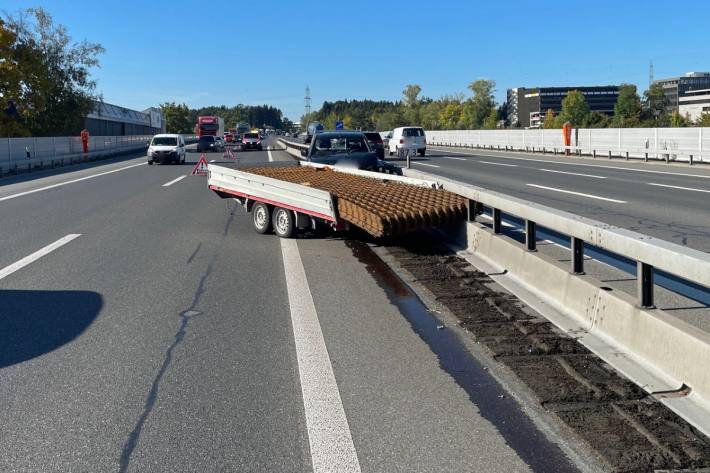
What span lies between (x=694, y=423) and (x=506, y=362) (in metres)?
1.67

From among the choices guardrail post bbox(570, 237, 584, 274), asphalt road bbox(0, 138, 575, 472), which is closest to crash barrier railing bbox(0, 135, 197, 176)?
asphalt road bbox(0, 138, 575, 472)

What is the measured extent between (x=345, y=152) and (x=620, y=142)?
2433cm

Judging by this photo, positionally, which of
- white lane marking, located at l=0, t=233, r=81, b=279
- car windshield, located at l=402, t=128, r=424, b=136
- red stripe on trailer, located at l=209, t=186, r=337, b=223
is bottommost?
white lane marking, located at l=0, t=233, r=81, b=279

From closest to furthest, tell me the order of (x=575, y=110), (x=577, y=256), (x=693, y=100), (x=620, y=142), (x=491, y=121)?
(x=577, y=256) → (x=620, y=142) → (x=491, y=121) → (x=575, y=110) → (x=693, y=100)

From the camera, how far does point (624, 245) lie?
5.91 metres

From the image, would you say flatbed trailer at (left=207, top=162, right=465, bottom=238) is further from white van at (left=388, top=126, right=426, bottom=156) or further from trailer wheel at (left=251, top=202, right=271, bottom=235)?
white van at (left=388, top=126, right=426, bottom=156)

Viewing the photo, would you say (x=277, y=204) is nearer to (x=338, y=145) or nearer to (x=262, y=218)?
(x=262, y=218)

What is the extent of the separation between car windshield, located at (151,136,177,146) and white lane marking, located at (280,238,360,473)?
34.5 meters

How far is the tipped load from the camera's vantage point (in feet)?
32.4

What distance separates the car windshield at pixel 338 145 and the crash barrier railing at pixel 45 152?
68.9ft

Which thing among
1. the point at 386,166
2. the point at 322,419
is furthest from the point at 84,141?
the point at 322,419

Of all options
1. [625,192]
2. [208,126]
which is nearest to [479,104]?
[208,126]

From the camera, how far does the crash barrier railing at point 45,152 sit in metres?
36.8

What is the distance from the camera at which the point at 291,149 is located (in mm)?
51625
